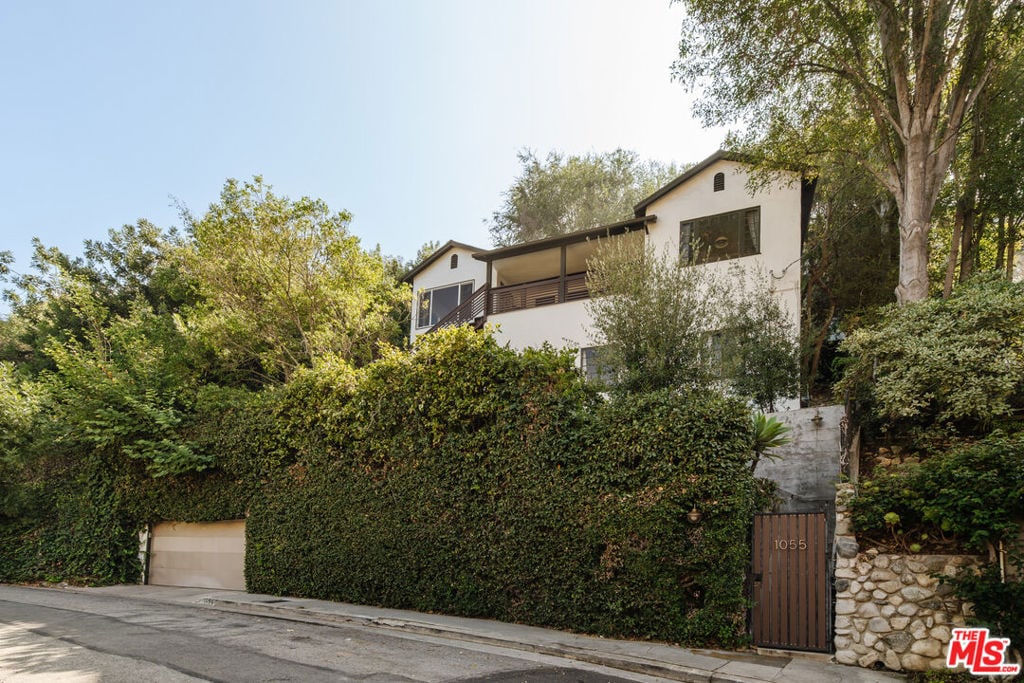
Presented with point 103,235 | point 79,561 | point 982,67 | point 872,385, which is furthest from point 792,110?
point 103,235

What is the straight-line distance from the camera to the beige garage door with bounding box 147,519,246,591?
16.0m

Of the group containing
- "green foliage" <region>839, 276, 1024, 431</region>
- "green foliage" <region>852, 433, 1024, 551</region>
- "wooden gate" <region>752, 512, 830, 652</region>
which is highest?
"green foliage" <region>839, 276, 1024, 431</region>

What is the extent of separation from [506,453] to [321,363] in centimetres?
605

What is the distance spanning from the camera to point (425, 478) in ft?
40.0

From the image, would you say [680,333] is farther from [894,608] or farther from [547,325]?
[547,325]

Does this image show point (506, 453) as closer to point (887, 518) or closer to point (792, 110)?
point (887, 518)

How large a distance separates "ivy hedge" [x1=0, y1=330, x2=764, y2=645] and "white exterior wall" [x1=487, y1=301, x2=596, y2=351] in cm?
672

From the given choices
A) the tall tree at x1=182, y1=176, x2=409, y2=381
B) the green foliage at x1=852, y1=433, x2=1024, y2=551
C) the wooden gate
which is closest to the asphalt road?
the wooden gate

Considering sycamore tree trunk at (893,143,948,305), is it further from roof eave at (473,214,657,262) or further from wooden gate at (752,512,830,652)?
wooden gate at (752,512,830,652)

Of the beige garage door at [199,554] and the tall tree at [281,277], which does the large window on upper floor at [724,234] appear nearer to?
the tall tree at [281,277]

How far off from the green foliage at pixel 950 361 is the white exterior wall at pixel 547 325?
7911 millimetres

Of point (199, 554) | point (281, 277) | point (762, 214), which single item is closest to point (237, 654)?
point (199, 554)

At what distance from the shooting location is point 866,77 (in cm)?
1577

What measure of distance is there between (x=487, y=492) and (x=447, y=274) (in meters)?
16.5
